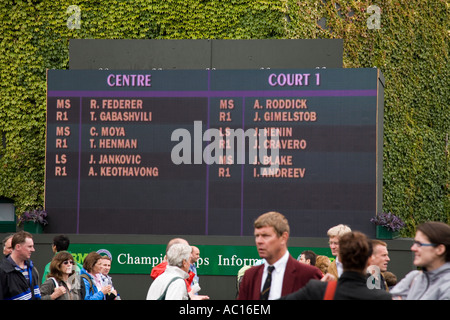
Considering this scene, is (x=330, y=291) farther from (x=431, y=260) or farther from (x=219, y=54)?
(x=219, y=54)

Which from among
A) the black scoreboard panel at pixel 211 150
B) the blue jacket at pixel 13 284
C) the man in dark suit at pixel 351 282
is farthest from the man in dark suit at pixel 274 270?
the black scoreboard panel at pixel 211 150

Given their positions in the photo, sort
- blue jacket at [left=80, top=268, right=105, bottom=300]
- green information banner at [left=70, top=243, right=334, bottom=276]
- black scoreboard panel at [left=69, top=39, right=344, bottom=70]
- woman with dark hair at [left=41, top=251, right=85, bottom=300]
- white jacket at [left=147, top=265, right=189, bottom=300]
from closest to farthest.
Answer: white jacket at [left=147, top=265, right=189, bottom=300]
woman with dark hair at [left=41, top=251, right=85, bottom=300]
blue jacket at [left=80, top=268, right=105, bottom=300]
green information banner at [left=70, top=243, right=334, bottom=276]
black scoreboard panel at [left=69, top=39, right=344, bottom=70]

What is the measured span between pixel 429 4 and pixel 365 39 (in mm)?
3288

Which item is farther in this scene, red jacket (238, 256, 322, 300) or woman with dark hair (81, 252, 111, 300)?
woman with dark hair (81, 252, 111, 300)

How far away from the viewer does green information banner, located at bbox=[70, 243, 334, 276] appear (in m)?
12.2

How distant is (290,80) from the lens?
12.4 metres

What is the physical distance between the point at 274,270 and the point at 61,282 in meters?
3.20

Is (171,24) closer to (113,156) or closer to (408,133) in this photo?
(113,156)

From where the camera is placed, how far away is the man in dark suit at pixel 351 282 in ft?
13.0

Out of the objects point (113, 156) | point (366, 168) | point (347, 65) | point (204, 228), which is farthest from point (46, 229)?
point (347, 65)

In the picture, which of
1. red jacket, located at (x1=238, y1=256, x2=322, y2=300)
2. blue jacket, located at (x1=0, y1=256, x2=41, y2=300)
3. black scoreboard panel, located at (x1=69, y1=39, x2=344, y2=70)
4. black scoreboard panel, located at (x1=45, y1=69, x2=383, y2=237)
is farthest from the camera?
black scoreboard panel, located at (x1=69, y1=39, x2=344, y2=70)

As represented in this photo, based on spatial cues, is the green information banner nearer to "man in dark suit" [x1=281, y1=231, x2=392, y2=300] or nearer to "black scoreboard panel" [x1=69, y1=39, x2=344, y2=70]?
"black scoreboard panel" [x1=69, y1=39, x2=344, y2=70]

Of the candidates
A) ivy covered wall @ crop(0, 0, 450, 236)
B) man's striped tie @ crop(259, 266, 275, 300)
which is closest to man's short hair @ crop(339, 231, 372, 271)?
man's striped tie @ crop(259, 266, 275, 300)

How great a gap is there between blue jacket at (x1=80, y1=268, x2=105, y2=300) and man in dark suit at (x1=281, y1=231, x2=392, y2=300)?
385 centimetres
